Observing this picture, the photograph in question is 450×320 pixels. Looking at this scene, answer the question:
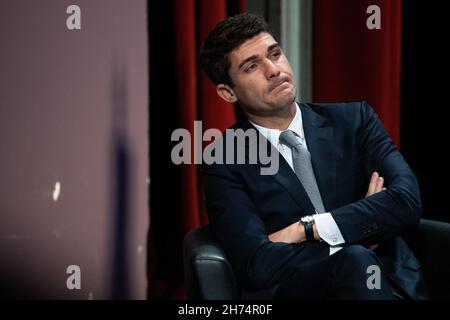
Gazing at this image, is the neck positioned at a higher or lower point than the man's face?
lower

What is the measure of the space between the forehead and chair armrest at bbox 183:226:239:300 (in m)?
0.56

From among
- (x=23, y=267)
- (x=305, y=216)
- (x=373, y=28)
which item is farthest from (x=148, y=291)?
(x=373, y=28)

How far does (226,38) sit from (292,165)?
417 mm

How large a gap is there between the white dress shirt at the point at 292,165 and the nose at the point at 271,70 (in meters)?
0.15

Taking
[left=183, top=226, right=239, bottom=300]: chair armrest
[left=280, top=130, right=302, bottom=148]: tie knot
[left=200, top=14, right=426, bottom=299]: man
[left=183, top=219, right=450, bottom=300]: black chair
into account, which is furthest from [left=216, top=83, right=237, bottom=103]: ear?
[left=183, top=226, right=239, bottom=300]: chair armrest

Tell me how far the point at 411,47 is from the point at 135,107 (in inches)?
46.4

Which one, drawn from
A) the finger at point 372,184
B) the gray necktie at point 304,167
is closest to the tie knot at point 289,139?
the gray necktie at point 304,167

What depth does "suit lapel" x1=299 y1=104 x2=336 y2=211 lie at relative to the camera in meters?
1.62

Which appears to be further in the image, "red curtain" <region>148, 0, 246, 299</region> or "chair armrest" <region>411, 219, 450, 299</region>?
"red curtain" <region>148, 0, 246, 299</region>

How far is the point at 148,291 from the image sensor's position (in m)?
2.35

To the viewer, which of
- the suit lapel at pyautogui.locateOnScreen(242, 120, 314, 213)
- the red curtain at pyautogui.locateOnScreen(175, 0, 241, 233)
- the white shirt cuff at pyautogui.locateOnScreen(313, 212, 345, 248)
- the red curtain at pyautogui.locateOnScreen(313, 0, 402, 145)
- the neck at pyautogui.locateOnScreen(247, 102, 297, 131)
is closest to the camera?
the white shirt cuff at pyautogui.locateOnScreen(313, 212, 345, 248)

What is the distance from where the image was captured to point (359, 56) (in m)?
2.41

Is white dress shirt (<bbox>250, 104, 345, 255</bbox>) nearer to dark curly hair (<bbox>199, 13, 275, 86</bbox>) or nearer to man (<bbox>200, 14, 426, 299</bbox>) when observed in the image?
man (<bbox>200, 14, 426, 299</bbox>)

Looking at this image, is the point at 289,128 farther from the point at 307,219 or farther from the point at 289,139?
the point at 307,219
